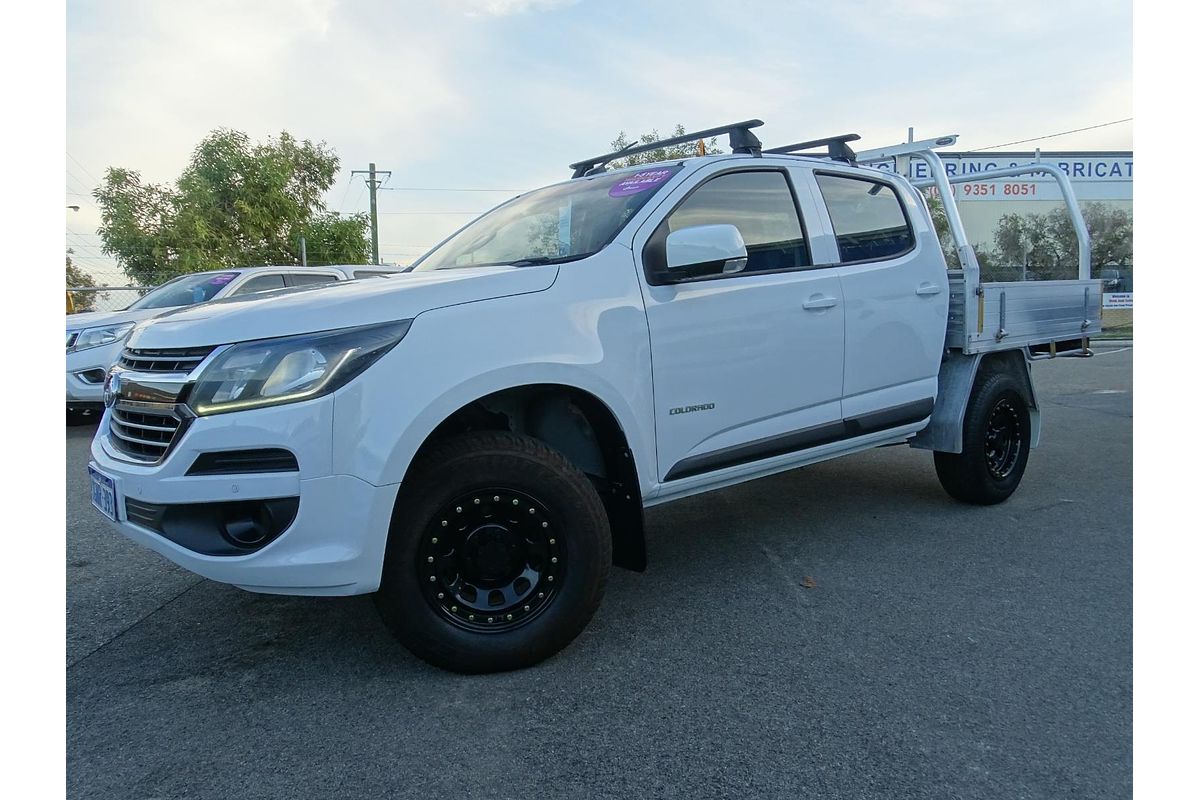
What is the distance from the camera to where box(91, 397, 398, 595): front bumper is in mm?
2475

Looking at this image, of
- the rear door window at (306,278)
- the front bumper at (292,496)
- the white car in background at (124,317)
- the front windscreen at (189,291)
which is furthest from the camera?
the rear door window at (306,278)

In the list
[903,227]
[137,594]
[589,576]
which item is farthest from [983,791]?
[137,594]

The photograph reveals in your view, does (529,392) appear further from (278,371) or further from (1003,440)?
(1003,440)

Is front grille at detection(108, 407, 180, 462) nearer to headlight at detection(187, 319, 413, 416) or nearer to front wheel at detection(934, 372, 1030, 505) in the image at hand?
headlight at detection(187, 319, 413, 416)

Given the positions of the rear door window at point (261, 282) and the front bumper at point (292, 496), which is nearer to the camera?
the front bumper at point (292, 496)

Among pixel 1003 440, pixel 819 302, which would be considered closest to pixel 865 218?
pixel 819 302

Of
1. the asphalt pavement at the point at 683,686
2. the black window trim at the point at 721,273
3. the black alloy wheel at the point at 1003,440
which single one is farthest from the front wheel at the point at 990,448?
the black window trim at the point at 721,273

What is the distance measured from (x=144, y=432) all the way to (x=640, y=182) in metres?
2.23

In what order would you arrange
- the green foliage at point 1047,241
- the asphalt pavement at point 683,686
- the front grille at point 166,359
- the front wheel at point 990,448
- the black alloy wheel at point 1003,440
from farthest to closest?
the green foliage at point 1047,241
the black alloy wheel at point 1003,440
the front wheel at point 990,448
the front grille at point 166,359
the asphalt pavement at point 683,686

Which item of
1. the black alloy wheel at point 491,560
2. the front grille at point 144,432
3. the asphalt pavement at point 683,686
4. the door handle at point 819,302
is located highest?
the door handle at point 819,302

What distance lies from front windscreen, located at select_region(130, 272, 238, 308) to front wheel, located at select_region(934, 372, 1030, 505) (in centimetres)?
740

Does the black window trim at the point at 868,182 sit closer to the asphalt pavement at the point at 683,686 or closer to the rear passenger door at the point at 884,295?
the rear passenger door at the point at 884,295

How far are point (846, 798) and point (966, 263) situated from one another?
3526 mm

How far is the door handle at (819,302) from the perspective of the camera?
381 centimetres
